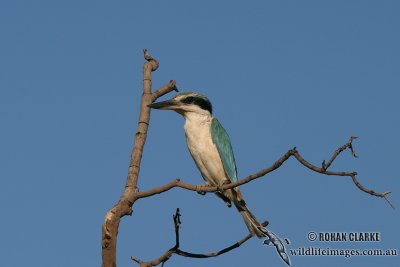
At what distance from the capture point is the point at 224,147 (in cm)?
771

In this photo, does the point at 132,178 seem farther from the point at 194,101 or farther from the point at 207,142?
the point at 194,101

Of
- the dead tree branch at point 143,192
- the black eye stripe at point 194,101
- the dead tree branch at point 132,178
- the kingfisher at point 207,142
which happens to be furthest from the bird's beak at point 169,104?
the dead tree branch at point 143,192

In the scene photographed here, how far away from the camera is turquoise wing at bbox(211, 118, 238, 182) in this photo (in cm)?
762

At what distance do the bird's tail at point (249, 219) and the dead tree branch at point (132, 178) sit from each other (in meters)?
1.47

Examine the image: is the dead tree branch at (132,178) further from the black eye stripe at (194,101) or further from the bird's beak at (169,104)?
the black eye stripe at (194,101)

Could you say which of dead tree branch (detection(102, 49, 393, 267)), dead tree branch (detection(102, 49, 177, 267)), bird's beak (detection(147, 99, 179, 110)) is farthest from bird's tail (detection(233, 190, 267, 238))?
dead tree branch (detection(102, 49, 177, 267))

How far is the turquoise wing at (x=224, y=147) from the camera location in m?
7.62

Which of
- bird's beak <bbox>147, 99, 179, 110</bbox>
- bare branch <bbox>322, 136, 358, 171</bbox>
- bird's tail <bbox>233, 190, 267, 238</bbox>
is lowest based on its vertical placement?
bird's tail <bbox>233, 190, 267, 238</bbox>

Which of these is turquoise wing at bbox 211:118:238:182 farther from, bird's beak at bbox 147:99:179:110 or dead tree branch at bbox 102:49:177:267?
dead tree branch at bbox 102:49:177:267

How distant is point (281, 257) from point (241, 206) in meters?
1.44

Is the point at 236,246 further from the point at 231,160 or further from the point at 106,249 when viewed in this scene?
the point at 231,160

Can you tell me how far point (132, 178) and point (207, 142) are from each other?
211 centimetres

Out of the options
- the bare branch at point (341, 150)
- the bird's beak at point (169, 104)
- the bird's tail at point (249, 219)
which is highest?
the bird's beak at point (169, 104)

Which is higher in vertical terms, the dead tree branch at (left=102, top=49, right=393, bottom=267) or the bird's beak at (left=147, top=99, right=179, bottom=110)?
the bird's beak at (left=147, top=99, right=179, bottom=110)
